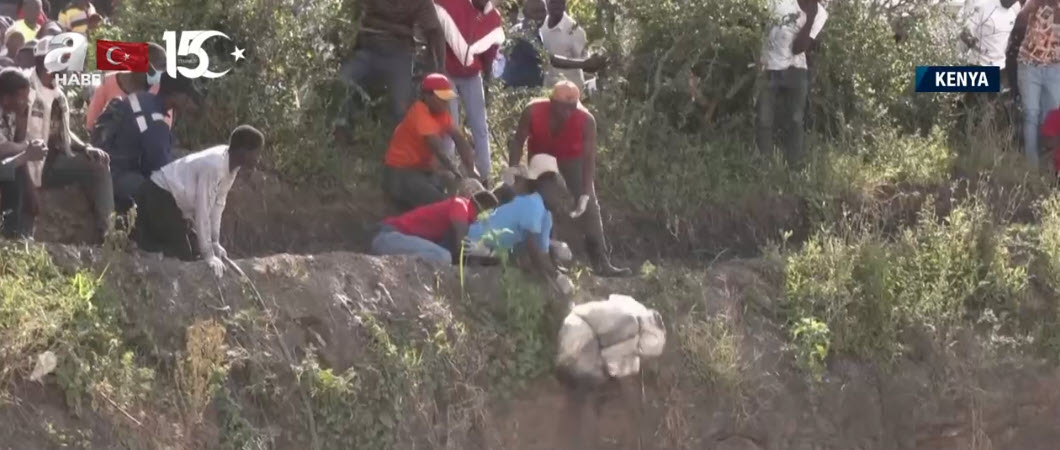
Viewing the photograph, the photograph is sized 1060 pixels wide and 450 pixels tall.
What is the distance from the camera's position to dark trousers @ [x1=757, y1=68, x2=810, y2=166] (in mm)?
13836

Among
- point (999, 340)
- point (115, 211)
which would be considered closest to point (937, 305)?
point (999, 340)

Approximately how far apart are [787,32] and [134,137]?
5535mm

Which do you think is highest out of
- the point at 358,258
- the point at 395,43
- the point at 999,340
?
the point at 395,43

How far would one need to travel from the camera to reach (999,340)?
12602mm

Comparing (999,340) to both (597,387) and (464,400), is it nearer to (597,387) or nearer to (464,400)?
(597,387)

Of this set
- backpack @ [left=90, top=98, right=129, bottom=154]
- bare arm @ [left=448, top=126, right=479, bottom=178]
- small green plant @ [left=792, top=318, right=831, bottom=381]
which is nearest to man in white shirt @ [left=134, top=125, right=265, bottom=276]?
backpack @ [left=90, top=98, right=129, bottom=154]

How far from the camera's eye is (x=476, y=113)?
40.4ft

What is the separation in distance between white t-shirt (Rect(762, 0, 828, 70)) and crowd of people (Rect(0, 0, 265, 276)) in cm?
492

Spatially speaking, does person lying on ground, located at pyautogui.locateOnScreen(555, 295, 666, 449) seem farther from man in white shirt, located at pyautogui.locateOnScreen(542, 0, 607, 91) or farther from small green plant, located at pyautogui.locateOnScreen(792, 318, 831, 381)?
man in white shirt, located at pyautogui.locateOnScreen(542, 0, 607, 91)

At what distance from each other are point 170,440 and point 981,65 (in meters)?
8.66

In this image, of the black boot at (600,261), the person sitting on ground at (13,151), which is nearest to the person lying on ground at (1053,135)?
the black boot at (600,261)

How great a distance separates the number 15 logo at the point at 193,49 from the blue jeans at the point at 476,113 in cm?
160

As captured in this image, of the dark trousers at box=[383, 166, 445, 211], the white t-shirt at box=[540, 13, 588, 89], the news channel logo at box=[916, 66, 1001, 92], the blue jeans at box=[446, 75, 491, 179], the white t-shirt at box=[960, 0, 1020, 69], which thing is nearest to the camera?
the dark trousers at box=[383, 166, 445, 211]

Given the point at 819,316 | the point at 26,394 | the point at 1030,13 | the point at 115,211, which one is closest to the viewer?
the point at 26,394
